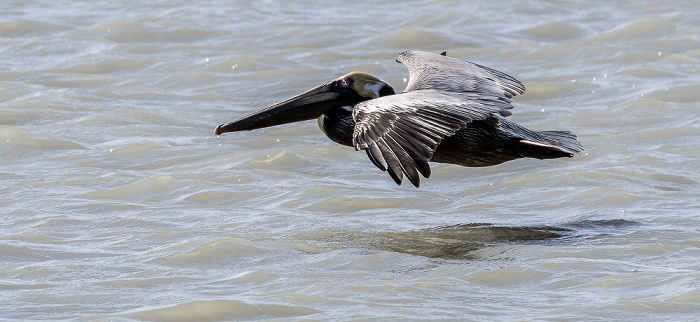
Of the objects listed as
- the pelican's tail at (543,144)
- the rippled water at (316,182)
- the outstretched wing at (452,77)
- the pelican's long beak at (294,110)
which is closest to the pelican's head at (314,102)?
the pelican's long beak at (294,110)

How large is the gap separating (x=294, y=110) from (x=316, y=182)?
68cm

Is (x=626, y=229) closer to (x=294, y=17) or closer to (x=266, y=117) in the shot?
(x=266, y=117)

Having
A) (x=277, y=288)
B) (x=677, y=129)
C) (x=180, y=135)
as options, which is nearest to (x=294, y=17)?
(x=180, y=135)

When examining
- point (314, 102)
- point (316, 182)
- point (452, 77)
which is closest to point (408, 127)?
point (314, 102)

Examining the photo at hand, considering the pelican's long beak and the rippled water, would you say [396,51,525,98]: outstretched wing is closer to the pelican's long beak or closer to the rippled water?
the pelican's long beak

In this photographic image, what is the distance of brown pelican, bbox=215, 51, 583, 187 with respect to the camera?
4953 millimetres

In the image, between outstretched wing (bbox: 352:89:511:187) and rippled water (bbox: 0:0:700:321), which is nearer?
rippled water (bbox: 0:0:700:321)

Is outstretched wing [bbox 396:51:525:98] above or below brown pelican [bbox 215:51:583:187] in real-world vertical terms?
above

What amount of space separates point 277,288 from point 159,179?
224 centimetres

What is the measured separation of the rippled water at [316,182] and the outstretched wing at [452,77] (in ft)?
2.03

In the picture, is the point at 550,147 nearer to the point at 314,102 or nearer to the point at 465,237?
the point at 465,237

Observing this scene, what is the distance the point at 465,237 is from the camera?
Answer: 222 inches

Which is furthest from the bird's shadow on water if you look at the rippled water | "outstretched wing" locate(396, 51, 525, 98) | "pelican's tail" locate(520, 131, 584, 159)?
"outstretched wing" locate(396, 51, 525, 98)

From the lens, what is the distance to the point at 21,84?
918cm
